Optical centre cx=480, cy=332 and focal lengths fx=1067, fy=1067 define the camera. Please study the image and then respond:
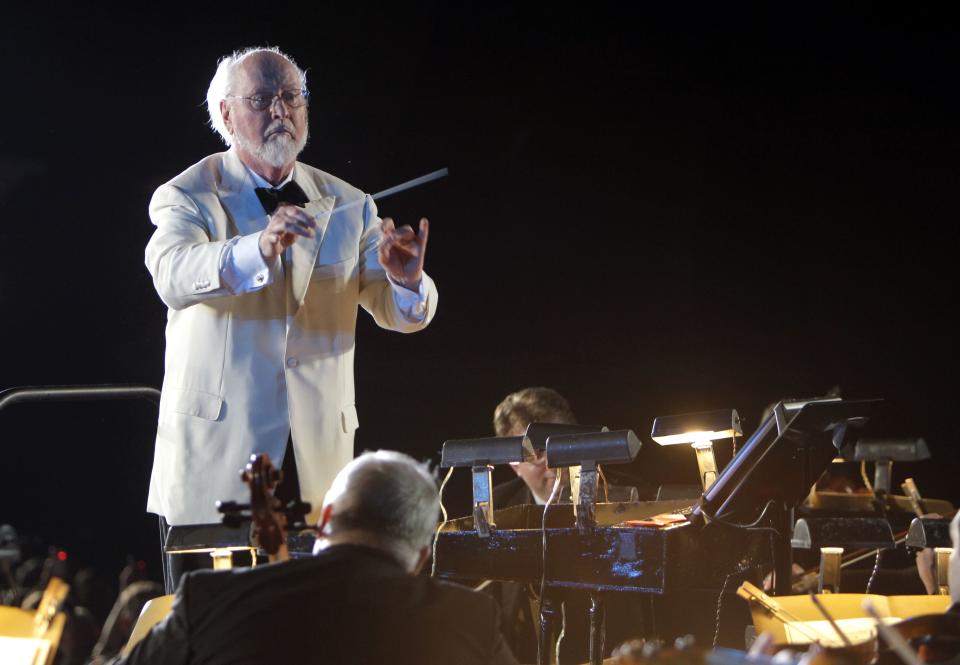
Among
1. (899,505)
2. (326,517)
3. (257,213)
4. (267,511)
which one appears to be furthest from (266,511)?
(899,505)

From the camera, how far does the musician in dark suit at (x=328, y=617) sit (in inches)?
61.5

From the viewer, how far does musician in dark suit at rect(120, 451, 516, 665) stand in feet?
5.12

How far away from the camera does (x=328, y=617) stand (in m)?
1.58

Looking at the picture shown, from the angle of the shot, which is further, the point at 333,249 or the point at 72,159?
the point at 72,159

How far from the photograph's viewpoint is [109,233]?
4.79 meters

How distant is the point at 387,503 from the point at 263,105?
1.16 metres

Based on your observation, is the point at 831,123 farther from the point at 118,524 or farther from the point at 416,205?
the point at 118,524

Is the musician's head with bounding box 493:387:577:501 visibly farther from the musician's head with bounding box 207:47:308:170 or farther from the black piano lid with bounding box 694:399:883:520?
the musician's head with bounding box 207:47:308:170

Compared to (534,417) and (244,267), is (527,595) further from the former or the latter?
(244,267)

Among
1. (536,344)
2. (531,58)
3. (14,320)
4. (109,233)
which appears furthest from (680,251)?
(14,320)

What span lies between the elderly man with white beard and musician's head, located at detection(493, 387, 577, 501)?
1564 mm

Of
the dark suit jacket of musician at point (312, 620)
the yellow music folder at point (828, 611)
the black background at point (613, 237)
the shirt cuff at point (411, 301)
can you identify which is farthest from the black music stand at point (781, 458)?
the black background at point (613, 237)

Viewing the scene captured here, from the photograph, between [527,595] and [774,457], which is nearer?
[774,457]

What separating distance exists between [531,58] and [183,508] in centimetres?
342
